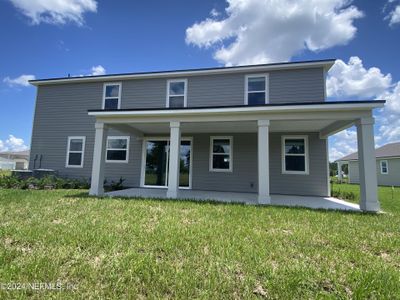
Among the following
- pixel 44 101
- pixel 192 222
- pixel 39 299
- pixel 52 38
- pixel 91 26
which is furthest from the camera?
pixel 44 101

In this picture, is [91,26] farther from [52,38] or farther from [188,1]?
[188,1]

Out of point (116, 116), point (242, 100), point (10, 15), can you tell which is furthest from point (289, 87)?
point (10, 15)

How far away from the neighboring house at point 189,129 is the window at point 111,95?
0.06 meters

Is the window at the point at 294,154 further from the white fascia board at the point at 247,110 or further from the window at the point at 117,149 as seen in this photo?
the window at the point at 117,149

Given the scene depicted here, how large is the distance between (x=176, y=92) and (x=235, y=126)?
13.9ft

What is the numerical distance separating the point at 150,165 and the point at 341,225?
353 inches

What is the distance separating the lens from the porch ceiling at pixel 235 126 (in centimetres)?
830

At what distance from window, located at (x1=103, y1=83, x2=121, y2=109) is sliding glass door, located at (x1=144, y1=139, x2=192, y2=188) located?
9.54 feet

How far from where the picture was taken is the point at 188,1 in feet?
32.0

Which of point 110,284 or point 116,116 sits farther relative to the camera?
point 116,116

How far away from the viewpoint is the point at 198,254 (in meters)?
3.18

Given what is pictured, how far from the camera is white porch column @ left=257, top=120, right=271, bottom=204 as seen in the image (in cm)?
711

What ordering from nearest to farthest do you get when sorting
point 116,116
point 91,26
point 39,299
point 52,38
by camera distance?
point 39,299, point 116,116, point 91,26, point 52,38

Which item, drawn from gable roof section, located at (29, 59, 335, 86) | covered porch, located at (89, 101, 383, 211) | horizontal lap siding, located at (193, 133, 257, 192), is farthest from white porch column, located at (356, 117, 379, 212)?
horizontal lap siding, located at (193, 133, 257, 192)
